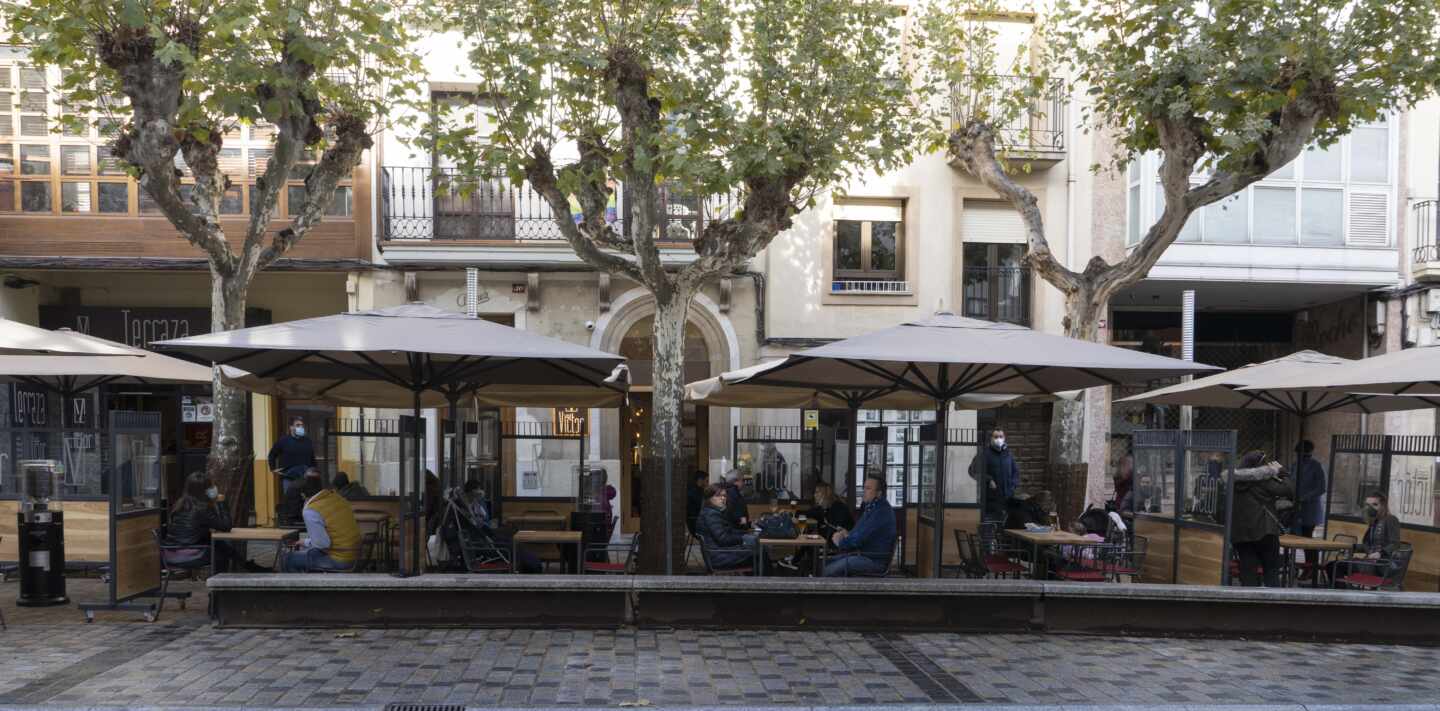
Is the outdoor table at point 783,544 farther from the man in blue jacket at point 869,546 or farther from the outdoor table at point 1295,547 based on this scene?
the outdoor table at point 1295,547

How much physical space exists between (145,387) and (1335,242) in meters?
20.9

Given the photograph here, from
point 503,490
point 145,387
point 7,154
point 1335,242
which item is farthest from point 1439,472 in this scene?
point 7,154

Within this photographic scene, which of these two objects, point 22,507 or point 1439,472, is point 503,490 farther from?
point 1439,472

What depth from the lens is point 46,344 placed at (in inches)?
392

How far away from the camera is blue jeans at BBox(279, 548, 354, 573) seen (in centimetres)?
969

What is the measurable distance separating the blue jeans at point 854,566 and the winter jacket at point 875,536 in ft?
0.17

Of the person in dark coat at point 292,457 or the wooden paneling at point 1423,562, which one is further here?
the person in dark coat at point 292,457

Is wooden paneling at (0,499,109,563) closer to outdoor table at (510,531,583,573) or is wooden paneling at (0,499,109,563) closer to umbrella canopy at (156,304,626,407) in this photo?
umbrella canopy at (156,304,626,407)

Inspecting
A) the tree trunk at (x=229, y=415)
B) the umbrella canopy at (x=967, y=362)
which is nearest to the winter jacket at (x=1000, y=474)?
the umbrella canopy at (x=967, y=362)

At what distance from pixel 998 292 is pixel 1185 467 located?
921 cm

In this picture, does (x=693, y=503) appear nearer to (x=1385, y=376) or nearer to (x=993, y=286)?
(x=1385, y=376)

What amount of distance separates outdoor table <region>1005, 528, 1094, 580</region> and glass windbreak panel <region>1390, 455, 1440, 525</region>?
12.3 ft

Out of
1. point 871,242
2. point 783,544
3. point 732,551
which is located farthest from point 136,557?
point 871,242

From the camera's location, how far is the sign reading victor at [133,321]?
18.1 metres
